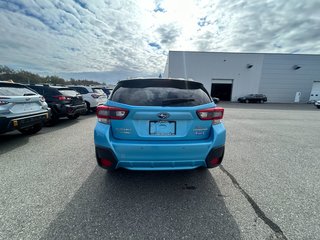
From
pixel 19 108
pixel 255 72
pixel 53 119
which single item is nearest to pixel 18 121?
pixel 19 108

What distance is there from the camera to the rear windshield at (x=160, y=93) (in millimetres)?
2385

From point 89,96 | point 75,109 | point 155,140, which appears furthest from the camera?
point 89,96

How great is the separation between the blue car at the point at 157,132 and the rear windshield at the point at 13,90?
150 inches

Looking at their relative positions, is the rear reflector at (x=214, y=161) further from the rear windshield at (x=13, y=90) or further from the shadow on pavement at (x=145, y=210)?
the rear windshield at (x=13, y=90)

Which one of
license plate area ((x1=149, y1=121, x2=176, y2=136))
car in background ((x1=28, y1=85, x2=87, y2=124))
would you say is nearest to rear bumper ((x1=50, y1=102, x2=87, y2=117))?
car in background ((x1=28, y1=85, x2=87, y2=124))

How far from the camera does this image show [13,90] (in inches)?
186

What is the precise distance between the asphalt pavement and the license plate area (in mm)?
947

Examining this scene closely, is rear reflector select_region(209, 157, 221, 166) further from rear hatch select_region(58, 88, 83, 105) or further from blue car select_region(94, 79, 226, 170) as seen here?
rear hatch select_region(58, 88, 83, 105)

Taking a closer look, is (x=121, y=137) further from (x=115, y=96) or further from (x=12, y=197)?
(x=12, y=197)

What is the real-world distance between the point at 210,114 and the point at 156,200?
1433 millimetres

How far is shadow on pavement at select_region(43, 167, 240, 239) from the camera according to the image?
1.84 metres

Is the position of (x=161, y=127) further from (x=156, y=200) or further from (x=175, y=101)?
(x=156, y=200)

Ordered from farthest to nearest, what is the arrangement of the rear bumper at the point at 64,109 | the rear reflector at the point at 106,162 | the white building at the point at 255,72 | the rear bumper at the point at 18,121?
the white building at the point at 255,72 → the rear bumper at the point at 64,109 → the rear bumper at the point at 18,121 → the rear reflector at the point at 106,162

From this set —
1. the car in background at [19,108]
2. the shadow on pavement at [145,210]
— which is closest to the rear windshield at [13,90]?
the car in background at [19,108]
